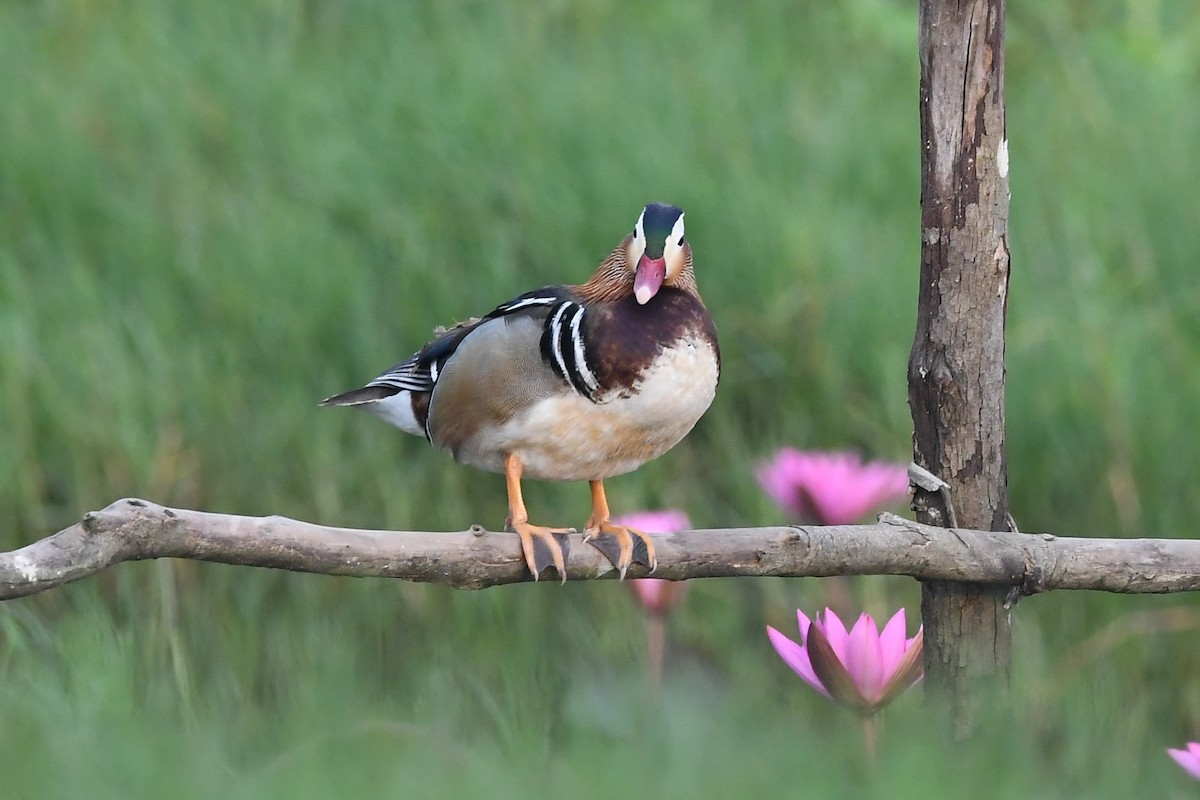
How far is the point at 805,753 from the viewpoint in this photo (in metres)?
1.60

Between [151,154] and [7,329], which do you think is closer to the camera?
[7,329]

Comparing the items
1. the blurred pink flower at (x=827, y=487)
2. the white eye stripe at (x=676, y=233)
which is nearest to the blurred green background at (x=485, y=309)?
the blurred pink flower at (x=827, y=487)

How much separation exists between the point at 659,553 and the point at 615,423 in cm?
24

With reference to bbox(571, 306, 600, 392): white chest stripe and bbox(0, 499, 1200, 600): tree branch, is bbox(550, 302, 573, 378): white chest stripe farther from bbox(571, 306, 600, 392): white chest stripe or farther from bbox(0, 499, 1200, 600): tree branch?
bbox(0, 499, 1200, 600): tree branch

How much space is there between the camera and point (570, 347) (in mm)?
2344

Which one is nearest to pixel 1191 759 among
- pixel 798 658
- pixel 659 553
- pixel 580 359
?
pixel 798 658

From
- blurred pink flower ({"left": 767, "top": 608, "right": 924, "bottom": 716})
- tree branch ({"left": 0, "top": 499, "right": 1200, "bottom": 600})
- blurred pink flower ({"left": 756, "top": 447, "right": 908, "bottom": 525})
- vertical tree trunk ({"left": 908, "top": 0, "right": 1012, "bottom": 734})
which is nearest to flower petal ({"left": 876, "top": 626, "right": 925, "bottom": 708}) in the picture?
blurred pink flower ({"left": 767, "top": 608, "right": 924, "bottom": 716})

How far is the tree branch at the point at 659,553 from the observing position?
5.94 feet

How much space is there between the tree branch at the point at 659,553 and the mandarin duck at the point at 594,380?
0.29 ft

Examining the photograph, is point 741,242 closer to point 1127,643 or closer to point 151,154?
point 1127,643

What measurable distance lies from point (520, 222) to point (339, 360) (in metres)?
0.64

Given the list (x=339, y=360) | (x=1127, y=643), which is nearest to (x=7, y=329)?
(x=339, y=360)

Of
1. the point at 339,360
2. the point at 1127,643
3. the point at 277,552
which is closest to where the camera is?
the point at 277,552

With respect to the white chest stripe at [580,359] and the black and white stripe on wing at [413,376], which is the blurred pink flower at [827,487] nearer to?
the white chest stripe at [580,359]
